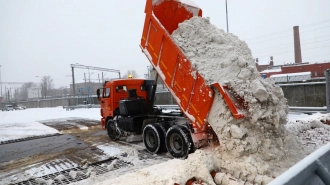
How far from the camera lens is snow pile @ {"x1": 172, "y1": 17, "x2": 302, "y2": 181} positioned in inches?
164

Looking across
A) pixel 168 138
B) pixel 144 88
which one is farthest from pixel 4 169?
pixel 144 88

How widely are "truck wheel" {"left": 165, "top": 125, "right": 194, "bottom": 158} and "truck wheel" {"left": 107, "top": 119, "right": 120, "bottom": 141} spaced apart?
3.17 m

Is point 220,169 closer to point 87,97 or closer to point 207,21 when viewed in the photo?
point 207,21

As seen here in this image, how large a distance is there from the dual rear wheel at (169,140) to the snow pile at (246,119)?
993 millimetres

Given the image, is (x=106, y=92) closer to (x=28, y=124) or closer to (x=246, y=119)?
(x=246, y=119)

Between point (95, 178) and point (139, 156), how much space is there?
171cm

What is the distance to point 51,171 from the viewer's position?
5855 millimetres

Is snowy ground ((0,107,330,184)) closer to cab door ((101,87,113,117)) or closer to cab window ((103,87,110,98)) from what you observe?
cab door ((101,87,113,117))

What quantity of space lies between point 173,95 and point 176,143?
1.31 metres

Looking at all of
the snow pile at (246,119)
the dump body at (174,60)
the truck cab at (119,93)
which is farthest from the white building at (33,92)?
the snow pile at (246,119)

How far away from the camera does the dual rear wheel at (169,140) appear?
5616mm

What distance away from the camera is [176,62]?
5582 millimetres

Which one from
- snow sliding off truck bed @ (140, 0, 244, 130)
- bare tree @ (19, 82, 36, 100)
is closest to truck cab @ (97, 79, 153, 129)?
snow sliding off truck bed @ (140, 0, 244, 130)

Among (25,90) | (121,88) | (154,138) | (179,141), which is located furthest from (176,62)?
(25,90)
